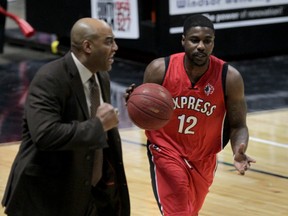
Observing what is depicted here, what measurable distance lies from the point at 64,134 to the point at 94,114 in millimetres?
406

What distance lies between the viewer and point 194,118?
19.3ft

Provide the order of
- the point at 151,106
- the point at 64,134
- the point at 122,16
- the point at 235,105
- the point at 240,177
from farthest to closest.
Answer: the point at 122,16 → the point at 240,177 → the point at 235,105 → the point at 151,106 → the point at 64,134

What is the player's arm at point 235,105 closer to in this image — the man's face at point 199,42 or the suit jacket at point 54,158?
the man's face at point 199,42

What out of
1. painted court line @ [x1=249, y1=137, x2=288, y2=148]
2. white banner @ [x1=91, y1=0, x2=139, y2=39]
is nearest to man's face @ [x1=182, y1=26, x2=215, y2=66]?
painted court line @ [x1=249, y1=137, x2=288, y2=148]

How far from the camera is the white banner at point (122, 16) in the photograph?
1270 centimetres

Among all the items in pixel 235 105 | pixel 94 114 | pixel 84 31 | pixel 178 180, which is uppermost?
pixel 84 31

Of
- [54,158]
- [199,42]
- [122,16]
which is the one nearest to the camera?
[54,158]

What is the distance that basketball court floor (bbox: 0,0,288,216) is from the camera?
23.5ft

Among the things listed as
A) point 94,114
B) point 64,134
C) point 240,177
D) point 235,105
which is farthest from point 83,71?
point 240,177

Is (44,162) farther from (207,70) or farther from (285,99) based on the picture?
(285,99)

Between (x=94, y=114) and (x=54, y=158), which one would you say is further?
(x=94, y=114)

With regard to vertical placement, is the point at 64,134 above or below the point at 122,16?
above

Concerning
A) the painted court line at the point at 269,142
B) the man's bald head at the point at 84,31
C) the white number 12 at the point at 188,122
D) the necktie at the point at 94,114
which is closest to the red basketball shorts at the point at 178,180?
the white number 12 at the point at 188,122

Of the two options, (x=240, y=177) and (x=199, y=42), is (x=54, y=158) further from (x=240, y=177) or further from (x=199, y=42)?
(x=240, y=177)
